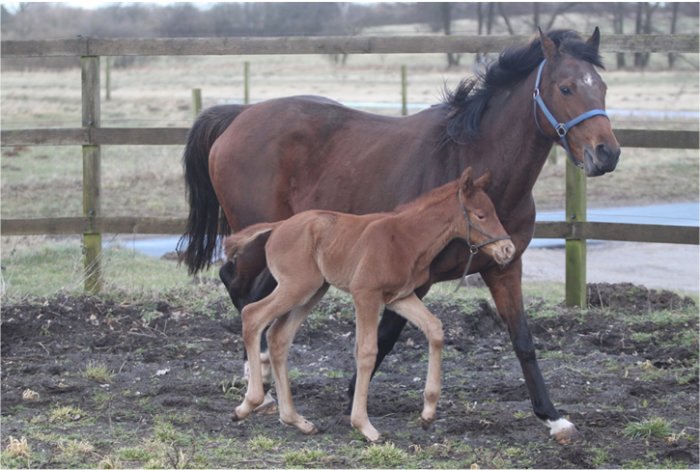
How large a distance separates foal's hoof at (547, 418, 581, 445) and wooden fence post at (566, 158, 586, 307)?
3.25m

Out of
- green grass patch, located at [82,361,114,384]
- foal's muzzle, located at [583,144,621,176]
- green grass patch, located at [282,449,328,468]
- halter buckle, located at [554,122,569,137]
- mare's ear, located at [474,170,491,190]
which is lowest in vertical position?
green grass patch, located at [82,361,114,384]

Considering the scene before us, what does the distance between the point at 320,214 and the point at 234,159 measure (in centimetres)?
145

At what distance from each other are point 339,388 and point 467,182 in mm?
1785

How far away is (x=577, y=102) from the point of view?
543cm

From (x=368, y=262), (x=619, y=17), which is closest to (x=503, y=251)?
(x=368, y=262)

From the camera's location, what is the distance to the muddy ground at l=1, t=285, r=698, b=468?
5043mm

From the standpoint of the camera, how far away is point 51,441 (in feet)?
16.8

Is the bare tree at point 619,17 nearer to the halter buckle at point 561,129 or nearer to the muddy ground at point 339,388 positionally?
the muddy ground at point 339,388

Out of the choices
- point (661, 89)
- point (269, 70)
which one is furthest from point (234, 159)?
point (269, 70)

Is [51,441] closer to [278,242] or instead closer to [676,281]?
[278,242]

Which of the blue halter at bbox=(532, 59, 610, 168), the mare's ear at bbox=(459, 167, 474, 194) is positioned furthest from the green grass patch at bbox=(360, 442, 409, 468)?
the blue halter at bbox=(532, 59, 610, 168)

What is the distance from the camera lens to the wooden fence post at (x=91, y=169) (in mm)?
8922

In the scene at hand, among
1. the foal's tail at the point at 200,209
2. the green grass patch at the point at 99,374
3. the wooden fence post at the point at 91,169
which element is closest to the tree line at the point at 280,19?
the wooden fence post at the point at 91,169

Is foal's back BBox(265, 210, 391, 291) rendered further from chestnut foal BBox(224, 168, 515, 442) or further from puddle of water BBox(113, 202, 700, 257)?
puddle of water BBox(113, 202, 700, 257)
